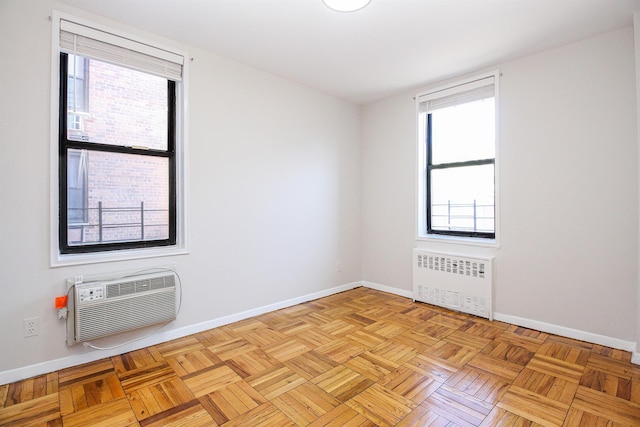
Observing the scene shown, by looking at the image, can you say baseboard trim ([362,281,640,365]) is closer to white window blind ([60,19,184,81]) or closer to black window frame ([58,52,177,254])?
black window frame ([58,52,177,254])

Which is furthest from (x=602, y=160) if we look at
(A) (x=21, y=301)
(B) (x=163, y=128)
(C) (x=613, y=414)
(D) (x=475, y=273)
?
(A) (x=21, y=301)

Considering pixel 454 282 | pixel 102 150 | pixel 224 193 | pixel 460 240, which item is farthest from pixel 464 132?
pixel 102 150

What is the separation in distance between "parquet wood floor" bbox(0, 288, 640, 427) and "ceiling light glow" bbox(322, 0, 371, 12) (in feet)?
8.16

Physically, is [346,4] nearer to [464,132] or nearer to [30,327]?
[464,132]

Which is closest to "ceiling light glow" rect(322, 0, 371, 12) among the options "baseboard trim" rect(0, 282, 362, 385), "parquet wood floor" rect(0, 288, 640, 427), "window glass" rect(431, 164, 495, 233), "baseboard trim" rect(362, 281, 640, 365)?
"window glass" rect(431, 164, 495, 233)

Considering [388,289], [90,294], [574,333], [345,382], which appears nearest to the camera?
[345,382]

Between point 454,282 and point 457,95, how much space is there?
6.68ft

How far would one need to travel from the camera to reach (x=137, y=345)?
8.26ft

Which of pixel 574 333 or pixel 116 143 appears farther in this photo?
pixel 574 333

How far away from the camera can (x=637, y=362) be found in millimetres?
2260

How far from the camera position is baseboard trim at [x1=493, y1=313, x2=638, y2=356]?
248 cm

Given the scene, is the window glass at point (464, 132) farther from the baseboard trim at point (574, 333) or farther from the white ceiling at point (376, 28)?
the baseboard trim at point (574, 333)

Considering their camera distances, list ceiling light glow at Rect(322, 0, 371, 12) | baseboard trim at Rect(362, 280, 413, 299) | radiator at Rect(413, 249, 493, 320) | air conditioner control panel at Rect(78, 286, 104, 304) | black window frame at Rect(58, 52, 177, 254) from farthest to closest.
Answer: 1. baseboard trim at Rect(362, 280, 413, 299)
2. radiator at Rect(413, 249, 493, 320)
3. black window frame at Rect(58, 52, 177, 254)
4. air conditioner control panel at Rect(78, 286, 104, 304)
5. ceiling light glow at Rect(322, 0, 371, 12)

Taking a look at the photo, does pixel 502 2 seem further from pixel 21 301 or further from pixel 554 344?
pixel 21 301
